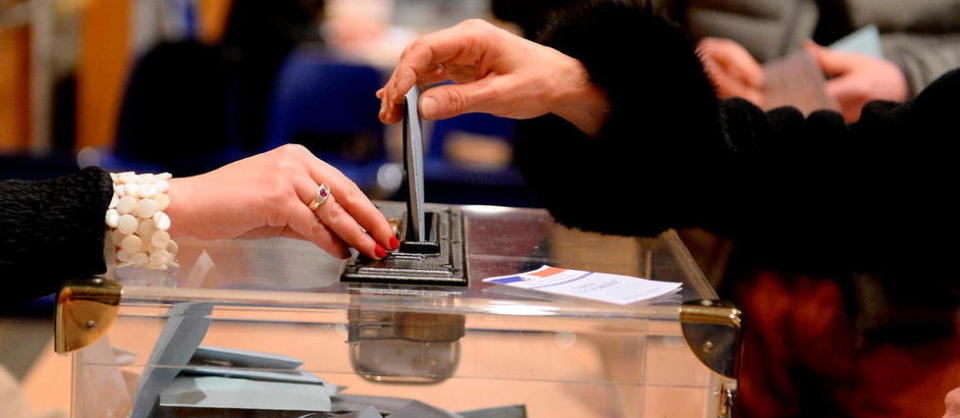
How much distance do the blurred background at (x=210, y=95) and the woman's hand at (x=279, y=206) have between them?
5.89ft

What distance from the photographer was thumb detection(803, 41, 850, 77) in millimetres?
1404

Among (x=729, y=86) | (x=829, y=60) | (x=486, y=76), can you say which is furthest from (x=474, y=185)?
(x=486, y=76)

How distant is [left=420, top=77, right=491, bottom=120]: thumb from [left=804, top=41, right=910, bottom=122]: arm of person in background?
683mm

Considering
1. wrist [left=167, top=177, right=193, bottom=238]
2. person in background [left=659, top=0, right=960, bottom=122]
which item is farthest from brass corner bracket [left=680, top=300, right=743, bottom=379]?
person in background [left=659, top=0, right=960, bottom=122]

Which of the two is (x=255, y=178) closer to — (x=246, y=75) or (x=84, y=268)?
(x=84, y=268)

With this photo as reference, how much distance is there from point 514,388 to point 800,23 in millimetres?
965

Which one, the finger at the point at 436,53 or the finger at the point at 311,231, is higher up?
the finger at the point at 436,53

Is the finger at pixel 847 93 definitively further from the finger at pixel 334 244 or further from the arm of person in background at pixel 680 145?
the finger at pixel 334 244

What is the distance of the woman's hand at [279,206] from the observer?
0.87 metres

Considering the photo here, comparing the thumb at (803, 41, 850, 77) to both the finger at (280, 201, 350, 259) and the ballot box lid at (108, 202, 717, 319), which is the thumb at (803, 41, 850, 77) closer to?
the ballot box lid at (108, 202, 717, 319)

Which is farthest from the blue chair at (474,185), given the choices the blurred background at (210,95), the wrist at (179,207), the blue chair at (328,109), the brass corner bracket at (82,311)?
the brass corner bracket at (82,311)

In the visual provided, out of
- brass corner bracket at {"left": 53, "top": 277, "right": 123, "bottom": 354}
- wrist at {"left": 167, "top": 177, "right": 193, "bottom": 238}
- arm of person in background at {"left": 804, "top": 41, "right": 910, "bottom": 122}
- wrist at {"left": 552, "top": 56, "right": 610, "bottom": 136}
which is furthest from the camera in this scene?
arm of person in background at {"left": 804, "top": 41, "right": 910, "bottom": 122}

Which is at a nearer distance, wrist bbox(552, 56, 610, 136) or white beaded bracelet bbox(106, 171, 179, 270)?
white beaded bracelet bbox(106, 171, 179, 270)

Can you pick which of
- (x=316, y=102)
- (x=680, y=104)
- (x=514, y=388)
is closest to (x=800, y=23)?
(x=680, y=104)
